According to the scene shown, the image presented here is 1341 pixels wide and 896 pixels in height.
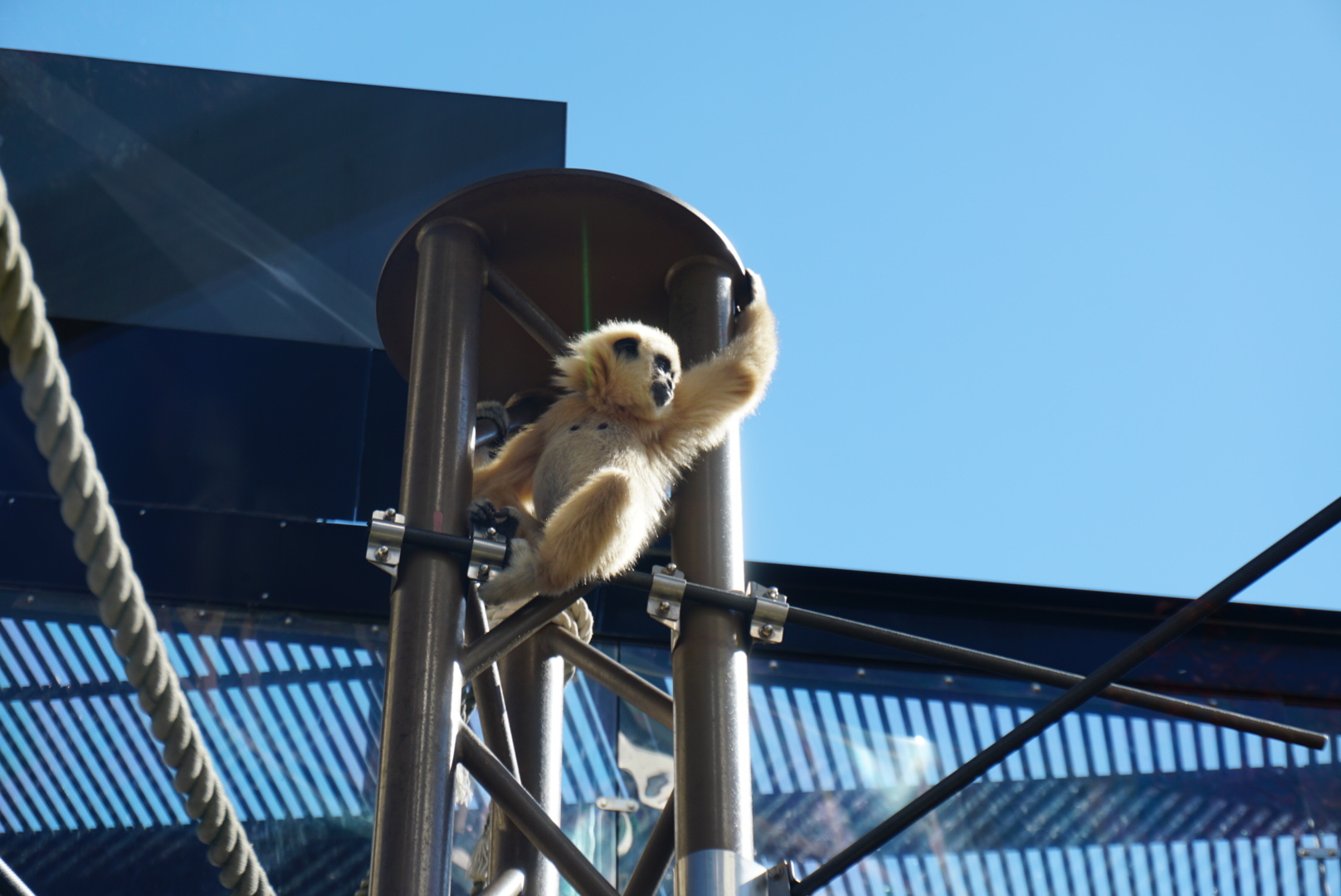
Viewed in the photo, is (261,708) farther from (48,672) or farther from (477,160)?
(477,160)

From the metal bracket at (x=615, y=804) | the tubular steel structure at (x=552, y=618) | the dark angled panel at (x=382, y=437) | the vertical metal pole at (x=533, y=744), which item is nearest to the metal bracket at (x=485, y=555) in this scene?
the tubular steel structure at (x=552, y=618)

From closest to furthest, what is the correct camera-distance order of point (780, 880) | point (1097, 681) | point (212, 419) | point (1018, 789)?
point (1097, 681), point (780, 880), point (212, 419), point (1018, 789)

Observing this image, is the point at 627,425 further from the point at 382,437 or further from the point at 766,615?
the point at 382,437

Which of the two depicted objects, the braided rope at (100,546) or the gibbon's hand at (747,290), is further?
the gibbon's hand at (747,290)

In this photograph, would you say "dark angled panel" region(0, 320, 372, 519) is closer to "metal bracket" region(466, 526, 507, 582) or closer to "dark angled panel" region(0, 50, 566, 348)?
"dark angled panel" region(0, 50, 566, 348)

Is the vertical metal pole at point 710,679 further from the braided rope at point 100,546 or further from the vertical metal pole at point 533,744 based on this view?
the braided rope at point 100,546

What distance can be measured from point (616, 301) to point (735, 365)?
1.20 ft

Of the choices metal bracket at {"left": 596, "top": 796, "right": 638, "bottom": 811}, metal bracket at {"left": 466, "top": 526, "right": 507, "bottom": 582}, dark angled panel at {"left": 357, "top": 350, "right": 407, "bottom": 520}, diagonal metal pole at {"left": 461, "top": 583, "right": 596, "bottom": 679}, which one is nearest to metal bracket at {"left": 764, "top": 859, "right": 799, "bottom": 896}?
diagonal metal pole at {"left": 461, "top": 583, "right": 596, "bottom": 679}

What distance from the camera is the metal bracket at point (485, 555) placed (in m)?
2.35

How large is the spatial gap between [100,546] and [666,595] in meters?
1.06

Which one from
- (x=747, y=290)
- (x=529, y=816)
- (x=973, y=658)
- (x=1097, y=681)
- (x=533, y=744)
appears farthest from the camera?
(x=747, y=290)

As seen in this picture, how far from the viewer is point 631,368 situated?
3.16 m

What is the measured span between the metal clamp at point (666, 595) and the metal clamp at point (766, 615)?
5.7 inches

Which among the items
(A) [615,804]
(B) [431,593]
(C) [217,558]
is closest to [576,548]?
(B) [431,593]
